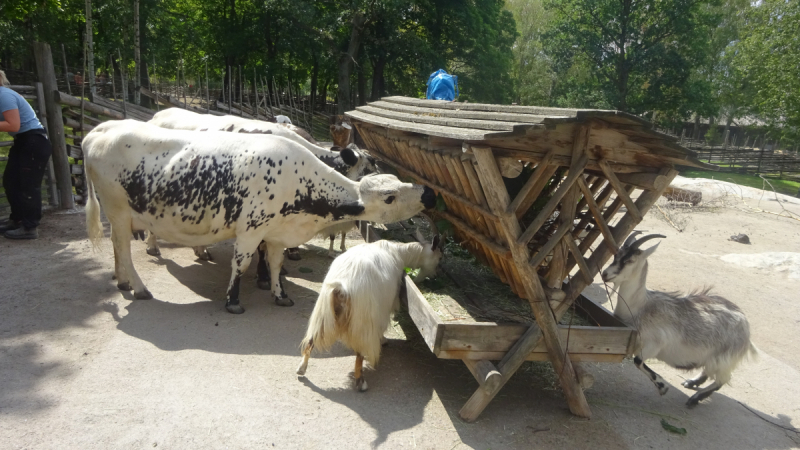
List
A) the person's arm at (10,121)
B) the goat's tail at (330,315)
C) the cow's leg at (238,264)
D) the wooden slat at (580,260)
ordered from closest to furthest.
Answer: the wooden slat at (580,260) → the goat's tail at (330,315) → the cow's leg at (238,264) → the person's arm at (10,121)

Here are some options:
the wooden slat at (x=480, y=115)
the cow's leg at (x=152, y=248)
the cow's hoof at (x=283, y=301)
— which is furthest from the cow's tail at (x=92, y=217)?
the wooden slat at (x=480, y=115)

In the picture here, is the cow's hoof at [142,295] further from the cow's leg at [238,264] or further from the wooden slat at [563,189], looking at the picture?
the wooden slat at [563,189]

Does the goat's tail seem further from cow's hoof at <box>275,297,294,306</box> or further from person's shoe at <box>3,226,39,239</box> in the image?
person's shoe at <box>3,226,39,239</box>

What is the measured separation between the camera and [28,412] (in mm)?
3652

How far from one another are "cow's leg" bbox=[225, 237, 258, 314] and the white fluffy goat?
4.97ft

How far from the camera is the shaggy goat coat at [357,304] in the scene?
4.35 meters

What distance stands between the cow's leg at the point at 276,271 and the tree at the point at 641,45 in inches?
949

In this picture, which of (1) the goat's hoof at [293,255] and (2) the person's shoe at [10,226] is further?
(1) the goat's hoof at [293,255]

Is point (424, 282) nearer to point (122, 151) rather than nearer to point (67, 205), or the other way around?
point (122, 151)

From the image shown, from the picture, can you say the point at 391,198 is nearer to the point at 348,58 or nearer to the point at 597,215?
the point at 597,215

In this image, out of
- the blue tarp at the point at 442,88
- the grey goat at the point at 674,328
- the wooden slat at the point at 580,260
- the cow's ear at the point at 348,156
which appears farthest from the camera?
the blue tarp at the point at 442,88

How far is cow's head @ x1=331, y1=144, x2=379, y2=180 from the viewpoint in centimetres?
654

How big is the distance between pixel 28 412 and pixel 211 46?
2926 centimetres

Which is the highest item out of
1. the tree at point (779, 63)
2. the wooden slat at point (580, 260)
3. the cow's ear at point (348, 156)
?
the tree at point (779, 63)
